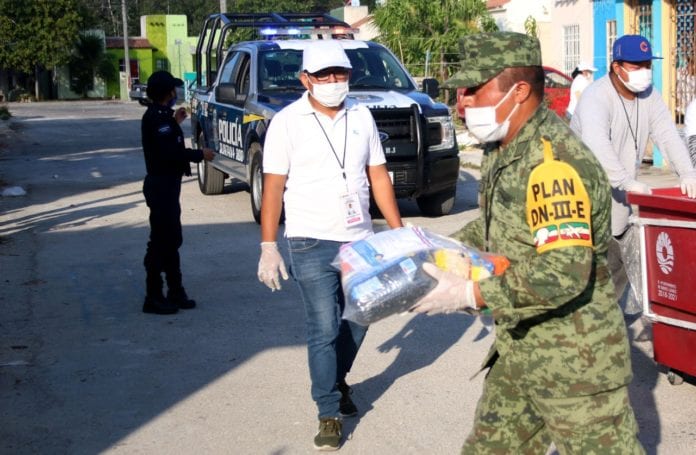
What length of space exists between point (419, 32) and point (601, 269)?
2657 centimetres

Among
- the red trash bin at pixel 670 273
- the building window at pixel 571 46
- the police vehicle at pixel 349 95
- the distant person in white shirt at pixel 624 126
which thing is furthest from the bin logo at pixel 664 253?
the building window at pixel 571 46

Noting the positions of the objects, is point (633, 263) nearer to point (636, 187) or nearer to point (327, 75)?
point (636, 187)

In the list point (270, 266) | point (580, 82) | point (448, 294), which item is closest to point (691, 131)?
point (270, 266)

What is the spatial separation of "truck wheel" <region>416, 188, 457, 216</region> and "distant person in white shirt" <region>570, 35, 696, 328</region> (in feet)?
20.0

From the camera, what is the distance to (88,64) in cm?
6688

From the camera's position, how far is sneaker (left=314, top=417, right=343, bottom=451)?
210 inches

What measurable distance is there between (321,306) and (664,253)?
204 centimetres

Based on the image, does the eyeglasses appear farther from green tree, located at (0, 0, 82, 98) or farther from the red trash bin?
green tree, located at (0, 0, 82, 98)

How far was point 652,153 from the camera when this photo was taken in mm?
16219

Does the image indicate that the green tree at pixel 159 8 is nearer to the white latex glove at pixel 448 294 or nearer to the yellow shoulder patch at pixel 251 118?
the yellow shoulder patch at pixel 251 118

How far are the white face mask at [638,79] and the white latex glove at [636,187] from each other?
0.56m

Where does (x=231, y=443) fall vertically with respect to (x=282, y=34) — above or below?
below

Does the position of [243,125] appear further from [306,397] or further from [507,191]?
[507,191]

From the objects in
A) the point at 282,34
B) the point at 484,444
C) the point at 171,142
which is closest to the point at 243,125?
the point at 282,34
